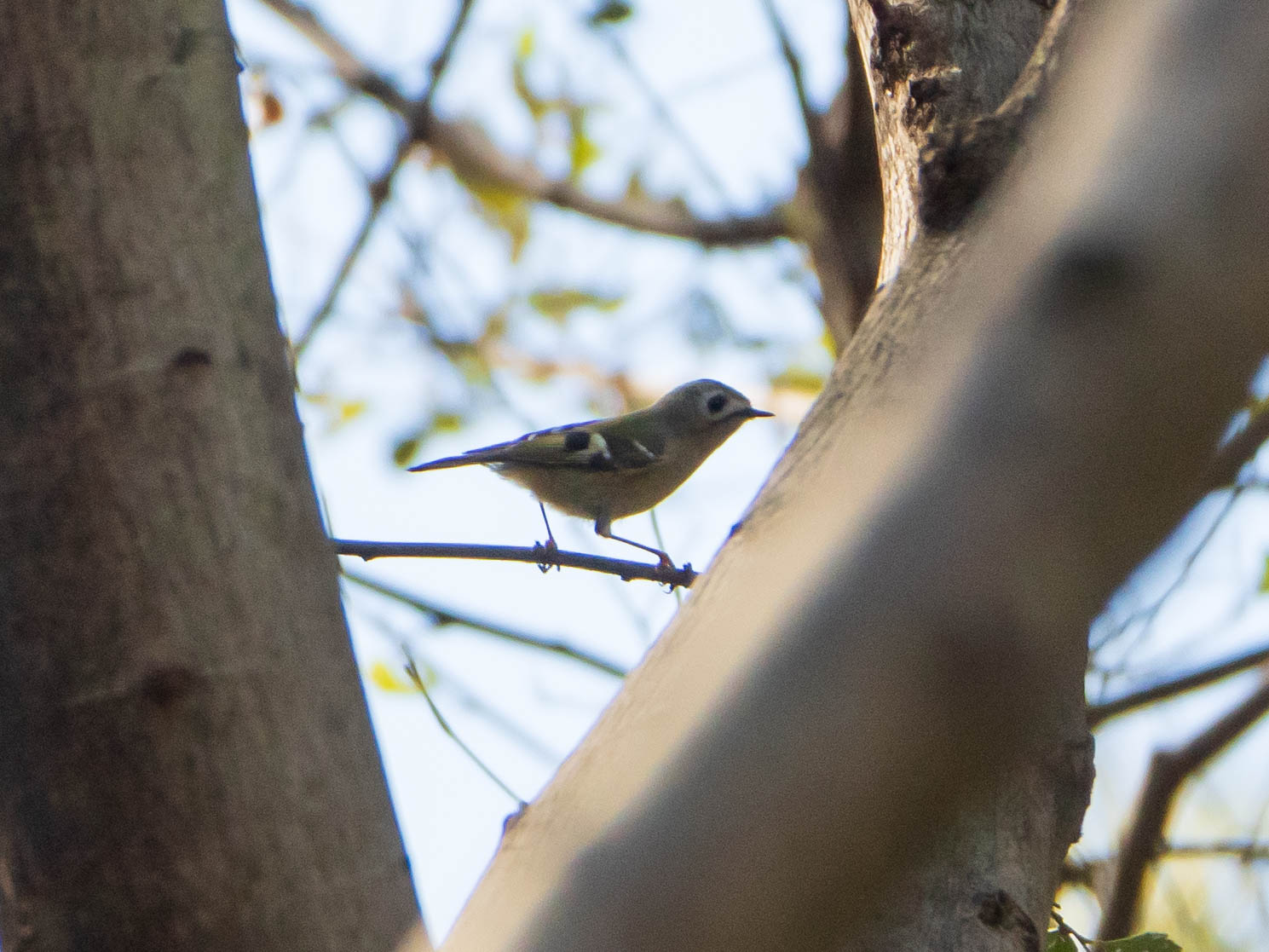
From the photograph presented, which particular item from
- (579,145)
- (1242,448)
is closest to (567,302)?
(579,145)

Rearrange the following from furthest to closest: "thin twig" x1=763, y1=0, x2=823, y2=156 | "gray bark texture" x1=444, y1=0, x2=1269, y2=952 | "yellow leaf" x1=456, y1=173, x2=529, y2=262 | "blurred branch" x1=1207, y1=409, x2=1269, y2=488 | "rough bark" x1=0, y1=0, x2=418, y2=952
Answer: "yellow leaf" x1=456, y1=173, x2=529, y2=262 → "thin twig" x1=763, y1=0, x2=823, y2=156 → "blurred branch" x1=1207, y1=409, x2=1269, y2=488 → "rough bark" x1=0, y1=0, x2=418, y2=952 → "gray bark texture" x1=444, y1=0, x2=1269, y2=952

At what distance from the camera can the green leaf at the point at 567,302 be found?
470 centimetres

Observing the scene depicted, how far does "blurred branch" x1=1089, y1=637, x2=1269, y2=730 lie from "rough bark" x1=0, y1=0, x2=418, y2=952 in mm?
2499

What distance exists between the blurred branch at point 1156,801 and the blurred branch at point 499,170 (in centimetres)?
205

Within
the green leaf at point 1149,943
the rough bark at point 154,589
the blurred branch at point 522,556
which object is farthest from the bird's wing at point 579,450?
the rough bark at point 154,589

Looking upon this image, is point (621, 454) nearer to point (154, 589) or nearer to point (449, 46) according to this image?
point (449, 46)

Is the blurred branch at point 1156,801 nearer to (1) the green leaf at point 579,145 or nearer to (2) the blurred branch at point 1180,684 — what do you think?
(2) the blurred branch at point 1180,684

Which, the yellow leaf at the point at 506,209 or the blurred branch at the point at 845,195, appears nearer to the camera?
the blurred branch at the point at 845,195

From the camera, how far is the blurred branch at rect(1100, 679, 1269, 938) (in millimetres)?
2723

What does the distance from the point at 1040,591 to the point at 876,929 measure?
83 cm

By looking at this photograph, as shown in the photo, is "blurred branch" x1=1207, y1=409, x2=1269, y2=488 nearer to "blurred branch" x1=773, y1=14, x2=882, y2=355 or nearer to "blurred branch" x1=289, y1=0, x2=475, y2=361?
"blurred branch" x1=773, y1=14, x2=882, y2=355

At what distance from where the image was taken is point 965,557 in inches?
19.4

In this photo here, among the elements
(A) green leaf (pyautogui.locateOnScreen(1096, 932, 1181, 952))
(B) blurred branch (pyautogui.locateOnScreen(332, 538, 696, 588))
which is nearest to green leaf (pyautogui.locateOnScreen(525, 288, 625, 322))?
(B) blurred branch (pyautogui.locateOnScreen(332, 538, 696, 588))

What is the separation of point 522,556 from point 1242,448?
181 cm
